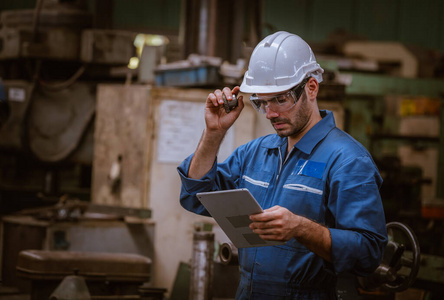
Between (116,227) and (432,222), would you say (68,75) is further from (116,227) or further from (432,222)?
(432,222)

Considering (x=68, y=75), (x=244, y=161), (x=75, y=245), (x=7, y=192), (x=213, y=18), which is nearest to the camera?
→ (x=244, y=161)

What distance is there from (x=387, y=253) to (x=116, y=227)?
2.00 m

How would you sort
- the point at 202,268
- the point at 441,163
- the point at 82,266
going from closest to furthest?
the point at 202,268 → the point at 82,266 → the point at 441,163

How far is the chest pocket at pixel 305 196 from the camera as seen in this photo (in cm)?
173

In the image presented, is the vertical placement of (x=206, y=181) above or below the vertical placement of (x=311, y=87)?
below

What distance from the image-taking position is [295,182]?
1.78m

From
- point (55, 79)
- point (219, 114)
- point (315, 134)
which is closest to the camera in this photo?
point (315, 134)

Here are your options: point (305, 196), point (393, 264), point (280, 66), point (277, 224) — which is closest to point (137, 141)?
point (393, 264)

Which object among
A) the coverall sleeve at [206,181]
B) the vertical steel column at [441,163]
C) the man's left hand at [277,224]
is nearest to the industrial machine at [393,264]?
the coverall sleeve at [206,181]

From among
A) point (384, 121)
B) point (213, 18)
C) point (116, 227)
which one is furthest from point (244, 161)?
point (384, 121)

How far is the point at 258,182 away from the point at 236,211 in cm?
29

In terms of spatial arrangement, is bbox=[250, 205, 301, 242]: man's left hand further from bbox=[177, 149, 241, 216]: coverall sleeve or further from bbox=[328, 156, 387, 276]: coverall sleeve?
bbox=[177, 149, 241, 216]: coverall sleeve

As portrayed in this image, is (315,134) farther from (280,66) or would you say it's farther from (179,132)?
(179,132)

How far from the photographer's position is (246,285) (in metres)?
1.86
